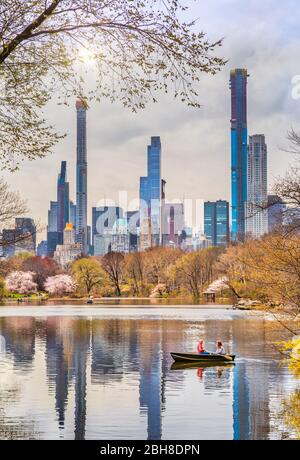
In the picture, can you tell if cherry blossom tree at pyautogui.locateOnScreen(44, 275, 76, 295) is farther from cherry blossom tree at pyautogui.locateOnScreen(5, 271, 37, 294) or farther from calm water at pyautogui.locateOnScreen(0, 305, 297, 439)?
calm water at pyautogui.locateOnScreen(0, 305, 297, 439)

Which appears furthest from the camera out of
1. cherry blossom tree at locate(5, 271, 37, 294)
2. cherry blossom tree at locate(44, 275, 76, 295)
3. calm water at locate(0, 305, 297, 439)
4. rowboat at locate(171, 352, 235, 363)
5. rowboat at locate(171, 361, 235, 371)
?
cherry blossom tree at locate(44, 275, 76, 295)

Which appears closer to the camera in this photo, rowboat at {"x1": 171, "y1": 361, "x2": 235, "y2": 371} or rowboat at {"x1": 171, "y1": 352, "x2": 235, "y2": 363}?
rowboat at {"x1": 171, "y1": 361, "x2": 235, "y2": 371}

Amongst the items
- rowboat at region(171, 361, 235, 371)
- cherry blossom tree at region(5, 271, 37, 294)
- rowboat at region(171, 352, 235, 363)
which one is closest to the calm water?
rowboat at region(171, 361, 235, 371)

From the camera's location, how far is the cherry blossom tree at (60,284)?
12744 centimetres

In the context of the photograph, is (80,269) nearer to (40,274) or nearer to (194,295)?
(40,274)

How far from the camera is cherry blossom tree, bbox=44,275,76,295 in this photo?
418ft

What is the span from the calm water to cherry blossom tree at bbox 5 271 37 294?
77195 millimetres

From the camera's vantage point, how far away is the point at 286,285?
88.0 ft

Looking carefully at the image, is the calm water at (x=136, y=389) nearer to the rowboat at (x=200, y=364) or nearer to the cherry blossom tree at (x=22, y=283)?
the rowboat at (x=200, y=364)

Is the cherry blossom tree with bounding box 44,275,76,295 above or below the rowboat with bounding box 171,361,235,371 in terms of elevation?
above

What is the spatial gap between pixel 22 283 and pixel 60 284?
701 centimetres

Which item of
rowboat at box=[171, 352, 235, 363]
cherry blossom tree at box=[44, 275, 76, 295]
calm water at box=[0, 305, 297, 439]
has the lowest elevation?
calm water at box=[0, 305, 297, 439]

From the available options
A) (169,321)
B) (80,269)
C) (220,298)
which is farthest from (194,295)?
(169,321)

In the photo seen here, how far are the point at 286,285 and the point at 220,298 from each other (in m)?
88.0
